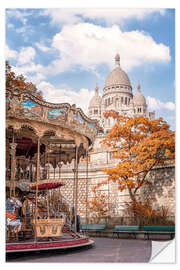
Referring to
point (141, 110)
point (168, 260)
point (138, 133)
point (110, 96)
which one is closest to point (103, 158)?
point (138, 133)

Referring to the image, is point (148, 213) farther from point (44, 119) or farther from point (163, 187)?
point (44, 119)

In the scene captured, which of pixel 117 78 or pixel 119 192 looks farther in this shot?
pixel 117 78

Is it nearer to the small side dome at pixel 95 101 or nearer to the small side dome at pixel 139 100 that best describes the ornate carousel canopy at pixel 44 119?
the small side dome at pixel 139 100

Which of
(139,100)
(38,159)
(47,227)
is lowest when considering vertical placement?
(47,227)

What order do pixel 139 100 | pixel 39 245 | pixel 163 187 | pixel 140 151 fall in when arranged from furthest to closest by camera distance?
pixel 139 100 < pixel 163 187 < pixel 140 151 < pixel 39 245

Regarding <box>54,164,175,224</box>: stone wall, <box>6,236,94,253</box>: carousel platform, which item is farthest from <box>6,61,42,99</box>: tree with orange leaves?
<box>6,236,94,253</box>: carousel platform

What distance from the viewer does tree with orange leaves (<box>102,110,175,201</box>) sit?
56.4ft

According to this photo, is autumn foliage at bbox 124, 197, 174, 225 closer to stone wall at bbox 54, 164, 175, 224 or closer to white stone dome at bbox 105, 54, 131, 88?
stone wall at bbox 54, 164, 175, 224

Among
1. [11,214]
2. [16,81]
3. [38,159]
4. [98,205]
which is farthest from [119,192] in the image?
[38,159]

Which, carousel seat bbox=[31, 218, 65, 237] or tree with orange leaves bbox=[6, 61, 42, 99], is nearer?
carousel seat bbox=[31, 218, 65, 237]

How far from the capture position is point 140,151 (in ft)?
58.6

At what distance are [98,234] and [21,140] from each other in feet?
25.3

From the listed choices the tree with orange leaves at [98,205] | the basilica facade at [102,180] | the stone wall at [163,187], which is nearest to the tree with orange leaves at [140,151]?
the stone wall at [163,187]

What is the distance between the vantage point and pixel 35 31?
56.6 feet
